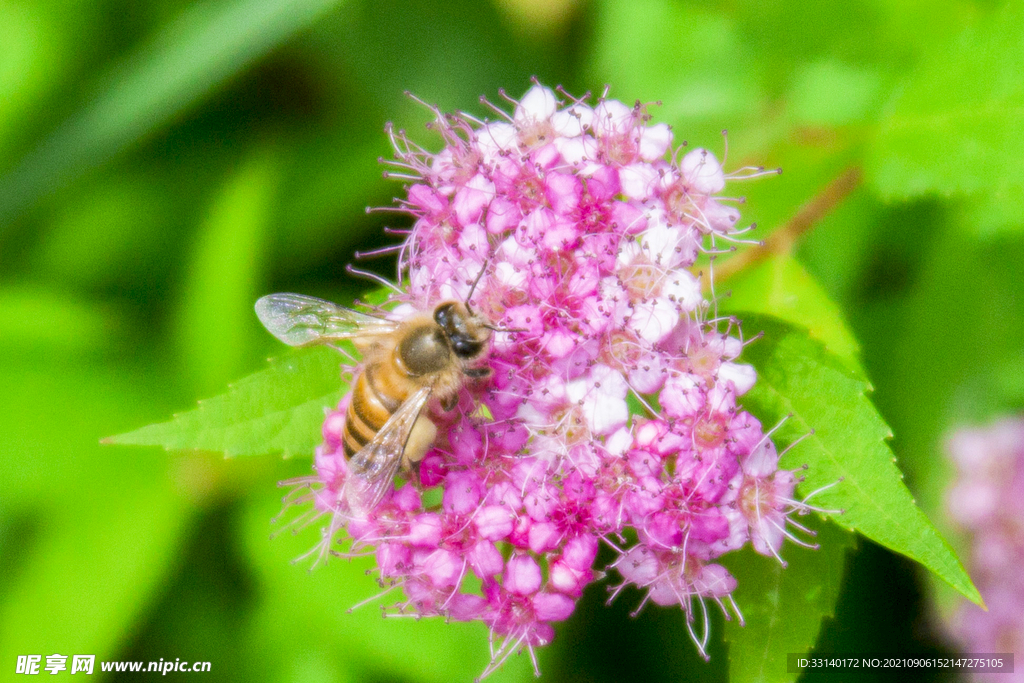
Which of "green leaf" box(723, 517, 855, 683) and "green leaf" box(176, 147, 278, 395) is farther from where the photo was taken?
"green leaf" box(176, 147, 278, 395)

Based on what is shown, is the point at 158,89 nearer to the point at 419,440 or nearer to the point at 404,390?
the point at 404,390

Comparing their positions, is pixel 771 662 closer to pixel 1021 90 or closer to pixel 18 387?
pixel 1021 90

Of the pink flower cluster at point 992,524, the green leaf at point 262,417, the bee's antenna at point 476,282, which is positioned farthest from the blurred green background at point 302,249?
the green leaf at point 262,417

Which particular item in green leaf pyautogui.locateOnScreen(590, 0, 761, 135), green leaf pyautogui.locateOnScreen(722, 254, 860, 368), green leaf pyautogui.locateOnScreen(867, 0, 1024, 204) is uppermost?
green leaf pyautogui.locateOnScreen(590, 0, 761, 135)

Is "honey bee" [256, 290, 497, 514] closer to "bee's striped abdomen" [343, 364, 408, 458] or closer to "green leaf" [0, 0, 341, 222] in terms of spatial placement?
"bee's striped abdomen" [343, 364, 408, 458]

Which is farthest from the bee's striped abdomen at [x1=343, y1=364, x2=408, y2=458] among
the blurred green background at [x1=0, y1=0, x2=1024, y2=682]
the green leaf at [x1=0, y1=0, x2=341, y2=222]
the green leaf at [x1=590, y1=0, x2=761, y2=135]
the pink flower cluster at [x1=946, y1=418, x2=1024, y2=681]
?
the pink flower cluster at [x1=946, y1=418, x2=1024, y2=681]

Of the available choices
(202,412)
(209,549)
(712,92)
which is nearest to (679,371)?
(202,412)
